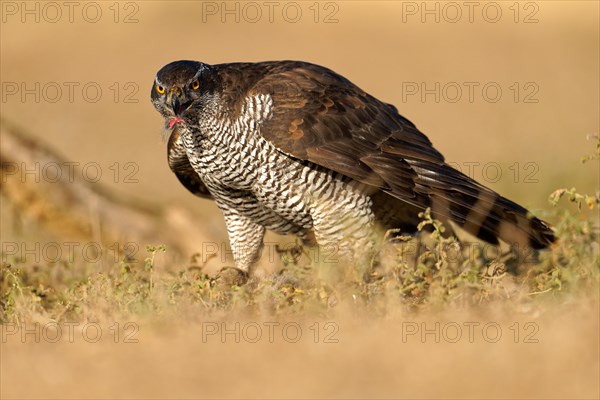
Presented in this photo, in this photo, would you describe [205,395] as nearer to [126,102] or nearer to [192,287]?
[192,287]

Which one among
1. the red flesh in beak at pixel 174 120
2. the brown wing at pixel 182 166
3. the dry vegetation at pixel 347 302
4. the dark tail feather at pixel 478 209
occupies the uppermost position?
the red flesh in beak at pixel 174 120

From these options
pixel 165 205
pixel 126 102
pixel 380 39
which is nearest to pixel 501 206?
pixel 165 205

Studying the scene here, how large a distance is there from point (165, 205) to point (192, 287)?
14.0 feet

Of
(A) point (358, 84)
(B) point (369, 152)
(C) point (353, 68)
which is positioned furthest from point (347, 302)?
(C) point (353, 68)

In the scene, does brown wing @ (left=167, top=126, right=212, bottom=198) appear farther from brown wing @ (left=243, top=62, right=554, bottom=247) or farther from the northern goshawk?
brown wing @ (left=243, top=62, right=554, bottom=247)

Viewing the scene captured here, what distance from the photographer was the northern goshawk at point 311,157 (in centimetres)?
683

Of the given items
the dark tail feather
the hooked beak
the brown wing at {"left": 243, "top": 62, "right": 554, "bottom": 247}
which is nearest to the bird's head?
the hooked beak

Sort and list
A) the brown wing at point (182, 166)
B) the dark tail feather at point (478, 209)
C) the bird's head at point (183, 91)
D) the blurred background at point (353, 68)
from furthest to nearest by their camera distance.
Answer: the blurred background at point (353, 68)
the brown wing at point (182, 166)
the dark tail feather at point (478, 209)
the bird's head at point (183, 91)

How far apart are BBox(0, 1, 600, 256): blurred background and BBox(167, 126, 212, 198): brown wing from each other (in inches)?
88.7

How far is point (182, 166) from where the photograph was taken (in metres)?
7.79

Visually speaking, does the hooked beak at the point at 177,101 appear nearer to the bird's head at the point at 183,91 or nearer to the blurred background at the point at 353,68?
the bird's head at the point at 183,91

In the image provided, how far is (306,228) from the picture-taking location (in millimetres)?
7402

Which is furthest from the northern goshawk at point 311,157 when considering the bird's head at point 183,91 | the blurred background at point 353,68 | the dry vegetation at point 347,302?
the blurred background at point 353,68

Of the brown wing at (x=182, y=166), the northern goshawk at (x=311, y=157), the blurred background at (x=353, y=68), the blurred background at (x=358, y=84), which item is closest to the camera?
the blurred background at (x=358, y=84)
